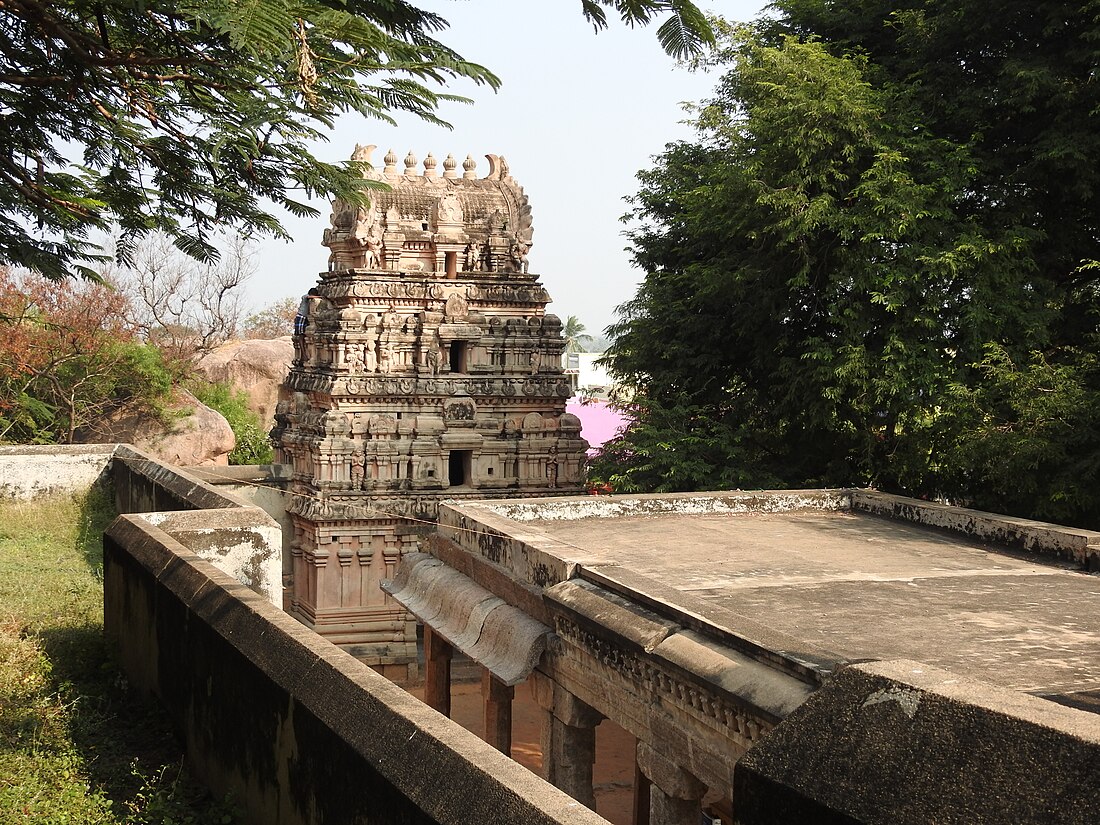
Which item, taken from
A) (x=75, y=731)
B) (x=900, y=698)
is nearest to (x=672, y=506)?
(x=75, y=731)

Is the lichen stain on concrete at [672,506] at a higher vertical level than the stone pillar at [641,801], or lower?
higher

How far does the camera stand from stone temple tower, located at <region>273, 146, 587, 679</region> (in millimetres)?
23781

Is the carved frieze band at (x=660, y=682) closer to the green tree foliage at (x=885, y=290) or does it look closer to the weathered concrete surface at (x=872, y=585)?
the weathered concrete surface at (x=872, y=585)

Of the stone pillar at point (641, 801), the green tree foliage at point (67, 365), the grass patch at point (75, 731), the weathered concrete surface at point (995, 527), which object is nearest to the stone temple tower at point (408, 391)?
the green tree foliage at point (67, 365)

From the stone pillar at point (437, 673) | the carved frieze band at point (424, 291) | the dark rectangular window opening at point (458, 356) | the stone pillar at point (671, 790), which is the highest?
the carved frieze band at point (424, 291)

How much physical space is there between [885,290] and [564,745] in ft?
31.7

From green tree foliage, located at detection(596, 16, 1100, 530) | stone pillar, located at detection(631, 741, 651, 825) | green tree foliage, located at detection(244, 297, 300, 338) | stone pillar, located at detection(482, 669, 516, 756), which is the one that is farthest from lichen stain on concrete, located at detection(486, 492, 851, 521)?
green tree foliage, located at detection(244, 297, 300, 338)

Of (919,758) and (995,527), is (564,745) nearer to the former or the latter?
(995,527)

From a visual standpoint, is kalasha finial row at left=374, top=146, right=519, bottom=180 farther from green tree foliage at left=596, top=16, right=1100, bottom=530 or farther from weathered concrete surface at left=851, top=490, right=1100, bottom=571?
weathered concrete surface at left=851, top=490, right=1100, bottom=571

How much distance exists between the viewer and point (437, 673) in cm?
1457

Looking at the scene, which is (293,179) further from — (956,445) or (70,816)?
(956,445)

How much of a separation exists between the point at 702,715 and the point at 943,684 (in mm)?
5163

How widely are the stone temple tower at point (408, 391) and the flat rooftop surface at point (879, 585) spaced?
10653 millimetres

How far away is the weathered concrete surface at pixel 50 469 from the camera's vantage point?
1540cm
